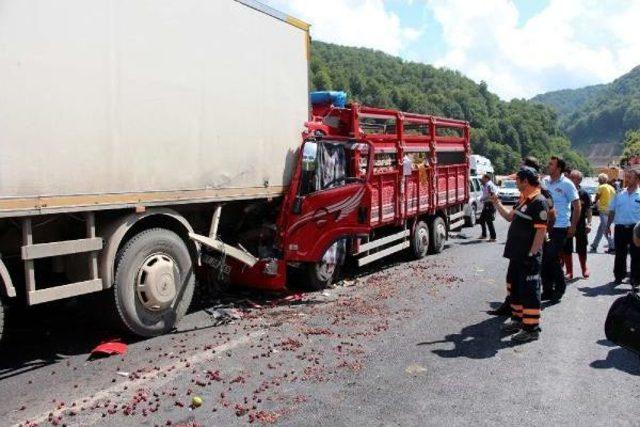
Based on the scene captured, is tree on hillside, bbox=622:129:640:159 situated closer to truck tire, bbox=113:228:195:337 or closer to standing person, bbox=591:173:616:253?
standing person, bbox=591:173:616:253

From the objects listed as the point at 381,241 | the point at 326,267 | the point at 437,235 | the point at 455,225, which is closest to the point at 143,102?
the point at 326,267

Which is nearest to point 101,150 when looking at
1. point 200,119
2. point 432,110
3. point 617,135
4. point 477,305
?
point 200,119

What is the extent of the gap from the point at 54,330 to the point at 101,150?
2.19m

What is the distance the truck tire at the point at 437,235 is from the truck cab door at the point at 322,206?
3846 millimetres

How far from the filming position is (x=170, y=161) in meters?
5.81

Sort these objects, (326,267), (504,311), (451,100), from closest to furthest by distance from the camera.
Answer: (504,311) → (326,267) → (451,100)

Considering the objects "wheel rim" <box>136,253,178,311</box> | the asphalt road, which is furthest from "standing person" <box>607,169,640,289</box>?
"wheel rim" <box>136,253,178,311</box>

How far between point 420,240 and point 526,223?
4770mm

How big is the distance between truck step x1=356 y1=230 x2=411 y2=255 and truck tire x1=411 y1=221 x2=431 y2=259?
35cm

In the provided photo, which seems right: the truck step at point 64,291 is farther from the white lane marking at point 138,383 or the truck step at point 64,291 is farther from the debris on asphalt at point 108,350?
the white lane marking at point 138,383

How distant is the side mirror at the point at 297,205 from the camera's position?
740 centimetres

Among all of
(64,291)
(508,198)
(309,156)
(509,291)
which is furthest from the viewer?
(508,198)

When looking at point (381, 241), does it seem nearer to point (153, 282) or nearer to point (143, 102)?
point (153, 282)

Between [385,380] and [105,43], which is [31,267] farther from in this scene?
[385,380]
